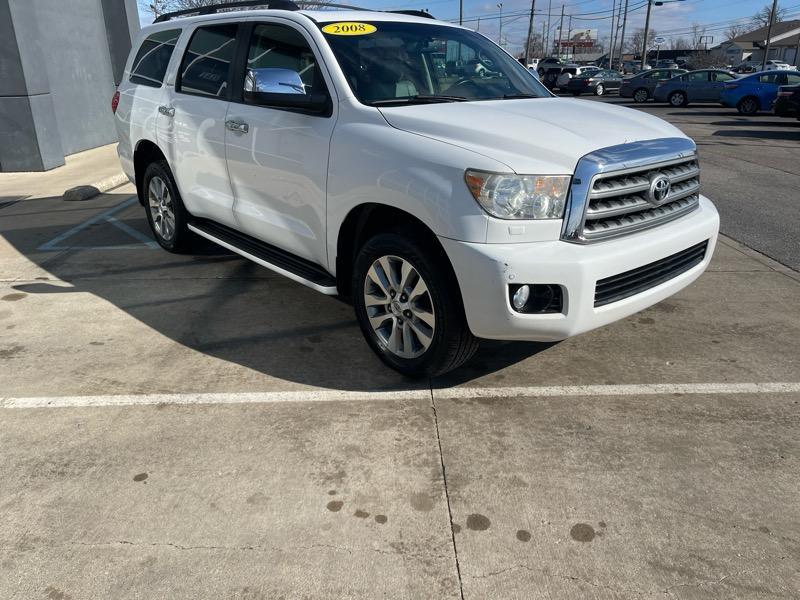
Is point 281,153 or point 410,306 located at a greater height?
point 281,153

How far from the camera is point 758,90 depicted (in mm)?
21875

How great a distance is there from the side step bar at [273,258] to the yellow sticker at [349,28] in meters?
1.44

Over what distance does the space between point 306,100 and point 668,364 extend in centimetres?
266

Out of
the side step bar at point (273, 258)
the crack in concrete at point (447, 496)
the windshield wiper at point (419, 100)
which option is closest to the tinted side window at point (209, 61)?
the side step bar at point (273, 258)

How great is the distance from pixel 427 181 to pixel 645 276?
1.25 metres

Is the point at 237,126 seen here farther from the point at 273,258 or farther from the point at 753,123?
the point at 753,123

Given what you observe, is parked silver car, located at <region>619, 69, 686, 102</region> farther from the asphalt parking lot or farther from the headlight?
the headlight

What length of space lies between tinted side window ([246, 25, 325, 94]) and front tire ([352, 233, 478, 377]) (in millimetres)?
1117

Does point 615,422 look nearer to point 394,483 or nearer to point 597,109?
point 394,483

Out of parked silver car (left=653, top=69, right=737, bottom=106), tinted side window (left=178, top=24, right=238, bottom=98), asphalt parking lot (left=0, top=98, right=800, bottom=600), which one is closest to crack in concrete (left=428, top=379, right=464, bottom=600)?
asphalt parking lot (left=0, top=98, right=800, bottom=600)

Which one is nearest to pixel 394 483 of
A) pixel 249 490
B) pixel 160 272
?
pixel 249 490

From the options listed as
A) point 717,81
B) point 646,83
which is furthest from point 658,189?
point 646,83

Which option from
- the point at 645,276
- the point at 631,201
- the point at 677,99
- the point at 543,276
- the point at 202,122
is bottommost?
the point at 677,99

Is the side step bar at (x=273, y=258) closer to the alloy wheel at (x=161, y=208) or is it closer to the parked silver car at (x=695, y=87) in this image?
the alloy wheel at (x=161, y=208)
